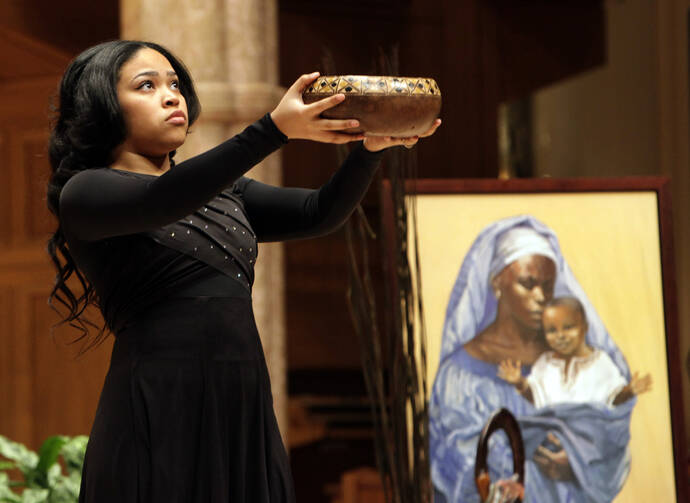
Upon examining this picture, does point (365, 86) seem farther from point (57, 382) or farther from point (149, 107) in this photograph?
point (57, 382)

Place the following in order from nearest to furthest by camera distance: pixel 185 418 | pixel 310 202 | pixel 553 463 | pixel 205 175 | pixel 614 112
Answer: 1. pixel 205 175
2. pixel 185 418
3. pixel 310 202
4. pixel 553 463
5. pixel 614 112

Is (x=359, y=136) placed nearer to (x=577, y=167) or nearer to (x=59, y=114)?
(x=59, y=114)

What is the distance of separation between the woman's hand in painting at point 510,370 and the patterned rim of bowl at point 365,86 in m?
1.56

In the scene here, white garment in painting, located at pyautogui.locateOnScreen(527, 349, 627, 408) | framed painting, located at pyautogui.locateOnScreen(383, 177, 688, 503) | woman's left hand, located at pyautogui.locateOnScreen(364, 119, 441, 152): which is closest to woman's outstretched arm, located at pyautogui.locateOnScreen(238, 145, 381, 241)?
woman's left hand, located at pyautogui.locateOnScreen(364, 119, 441, 152)

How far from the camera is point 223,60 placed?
10.5 feet

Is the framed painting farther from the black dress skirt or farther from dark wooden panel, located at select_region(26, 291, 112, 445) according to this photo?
dark wooden panel, located at select_region(26, 291, 112, 445)

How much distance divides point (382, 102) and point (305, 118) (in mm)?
131

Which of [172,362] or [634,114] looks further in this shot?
[634,114]

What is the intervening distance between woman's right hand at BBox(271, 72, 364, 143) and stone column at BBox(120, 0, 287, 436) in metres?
1.68

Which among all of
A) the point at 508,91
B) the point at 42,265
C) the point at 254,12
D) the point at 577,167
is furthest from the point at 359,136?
the point at 577,167

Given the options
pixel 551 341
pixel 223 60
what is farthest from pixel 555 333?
pixel 223 60

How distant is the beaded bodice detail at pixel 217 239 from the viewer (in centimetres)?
160

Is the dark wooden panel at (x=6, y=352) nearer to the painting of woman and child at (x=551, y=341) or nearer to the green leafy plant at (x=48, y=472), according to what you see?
Answer: the green leafy plant at (x=48, y=472)

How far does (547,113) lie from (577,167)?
0.54 meters
